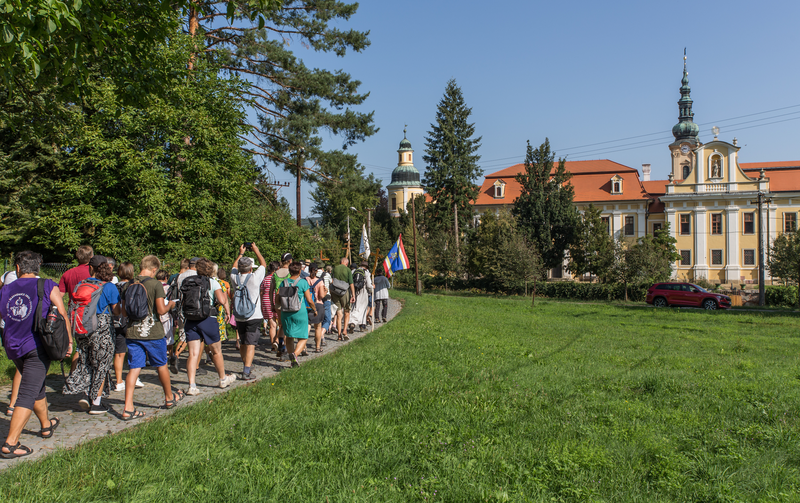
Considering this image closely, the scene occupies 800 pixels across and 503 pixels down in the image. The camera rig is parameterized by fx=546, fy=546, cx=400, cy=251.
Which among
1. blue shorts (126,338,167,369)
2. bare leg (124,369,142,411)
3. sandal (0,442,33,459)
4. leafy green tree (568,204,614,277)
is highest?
leafy green tree (568,204,614,277)

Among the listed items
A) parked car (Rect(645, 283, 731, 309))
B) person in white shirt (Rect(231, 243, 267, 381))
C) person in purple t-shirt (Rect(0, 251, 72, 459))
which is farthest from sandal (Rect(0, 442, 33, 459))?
parked car (Rect(645, 283, 731, 309))

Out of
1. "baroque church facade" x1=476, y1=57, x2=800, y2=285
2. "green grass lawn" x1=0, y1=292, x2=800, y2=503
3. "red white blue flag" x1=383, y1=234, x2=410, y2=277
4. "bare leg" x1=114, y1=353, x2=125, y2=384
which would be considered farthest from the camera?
"baroque church facade" x1=476, y1=57, x2=800, y2=285

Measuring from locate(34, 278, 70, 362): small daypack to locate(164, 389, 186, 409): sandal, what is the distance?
61.2 inches

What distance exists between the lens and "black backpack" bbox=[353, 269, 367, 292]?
1380cm

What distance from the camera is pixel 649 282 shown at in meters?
39.6

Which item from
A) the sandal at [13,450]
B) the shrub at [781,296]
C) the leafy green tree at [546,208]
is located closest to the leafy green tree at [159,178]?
the sandal at [13,450]

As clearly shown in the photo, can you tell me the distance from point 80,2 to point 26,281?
9.58 feet

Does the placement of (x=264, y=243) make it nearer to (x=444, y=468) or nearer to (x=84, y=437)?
(x=84, y=437)

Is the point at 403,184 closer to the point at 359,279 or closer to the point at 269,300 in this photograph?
the point at 359,279

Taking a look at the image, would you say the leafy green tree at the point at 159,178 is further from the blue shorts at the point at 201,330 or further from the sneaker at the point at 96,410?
the sneaker at the point at 96,410

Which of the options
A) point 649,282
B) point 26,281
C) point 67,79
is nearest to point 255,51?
point 67,79

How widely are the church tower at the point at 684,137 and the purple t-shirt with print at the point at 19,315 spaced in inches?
2745

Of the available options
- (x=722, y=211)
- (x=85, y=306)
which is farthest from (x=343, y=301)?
(x=722, y=211)

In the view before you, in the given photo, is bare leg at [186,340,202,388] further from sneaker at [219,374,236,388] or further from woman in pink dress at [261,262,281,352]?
woman in pink dress at [261,262,281,352]
